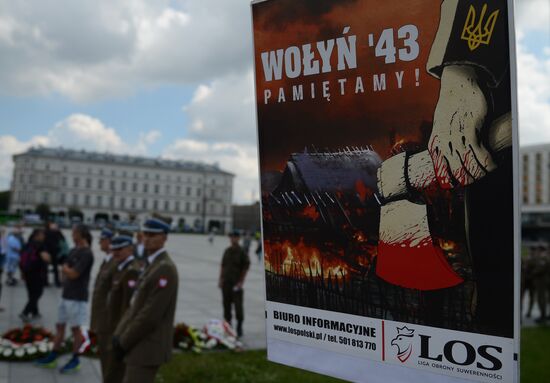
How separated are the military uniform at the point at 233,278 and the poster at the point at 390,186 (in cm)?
720

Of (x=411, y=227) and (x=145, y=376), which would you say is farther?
(x=145, y=376)

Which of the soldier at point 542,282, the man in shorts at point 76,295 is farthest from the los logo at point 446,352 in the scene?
the soldier at point 542,282

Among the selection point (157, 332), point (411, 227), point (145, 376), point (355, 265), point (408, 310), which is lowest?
point (145, 376)

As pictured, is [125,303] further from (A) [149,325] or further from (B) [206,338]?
(B) [206,338]

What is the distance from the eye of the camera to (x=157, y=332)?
4.31m

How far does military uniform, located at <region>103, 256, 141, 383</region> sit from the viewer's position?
16.5 feet

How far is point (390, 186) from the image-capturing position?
2.07 metres

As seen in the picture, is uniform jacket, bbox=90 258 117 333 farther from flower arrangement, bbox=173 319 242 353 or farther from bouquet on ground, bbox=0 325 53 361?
flower arrangement, bbox=173 319 242 353

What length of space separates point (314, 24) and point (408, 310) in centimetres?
129

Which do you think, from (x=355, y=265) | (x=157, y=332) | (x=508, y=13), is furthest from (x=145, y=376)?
(x=508, y=13)

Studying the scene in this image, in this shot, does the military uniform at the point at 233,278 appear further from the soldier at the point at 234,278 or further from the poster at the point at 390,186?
the poster at the point at 390,186

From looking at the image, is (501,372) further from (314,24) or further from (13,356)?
(13,356)

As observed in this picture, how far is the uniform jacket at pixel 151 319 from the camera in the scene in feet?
13.8

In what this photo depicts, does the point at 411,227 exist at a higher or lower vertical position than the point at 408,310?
higher
